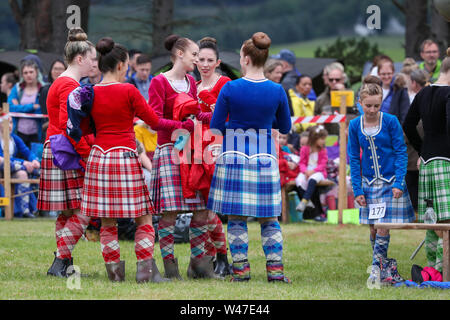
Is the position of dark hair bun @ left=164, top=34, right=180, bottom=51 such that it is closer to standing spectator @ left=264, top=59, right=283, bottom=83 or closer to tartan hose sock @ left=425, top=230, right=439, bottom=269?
tartan hose sock @ left=425, top=230, right=439, bottom=269

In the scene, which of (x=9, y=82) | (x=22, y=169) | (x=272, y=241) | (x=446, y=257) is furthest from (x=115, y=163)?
(x=9, y=82)

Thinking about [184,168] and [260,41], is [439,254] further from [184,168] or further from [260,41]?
[260,41]

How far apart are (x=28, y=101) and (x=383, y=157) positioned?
7313 millimetres

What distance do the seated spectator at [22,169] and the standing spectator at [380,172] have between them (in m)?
6.69

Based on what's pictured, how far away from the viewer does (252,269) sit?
316 inches

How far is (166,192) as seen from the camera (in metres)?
6.96

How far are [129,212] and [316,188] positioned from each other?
6.36m

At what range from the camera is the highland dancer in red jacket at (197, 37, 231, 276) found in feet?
23.5

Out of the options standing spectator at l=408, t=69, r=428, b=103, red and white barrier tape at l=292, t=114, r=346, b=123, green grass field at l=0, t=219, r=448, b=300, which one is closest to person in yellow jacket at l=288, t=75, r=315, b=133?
red and white barrier tape at l=292, t=114, r=346, b=123

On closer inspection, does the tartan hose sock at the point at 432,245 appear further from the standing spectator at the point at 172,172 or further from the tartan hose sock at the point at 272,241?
the standing spectator at the point at 172,172

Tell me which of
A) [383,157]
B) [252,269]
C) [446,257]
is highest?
[383,157]

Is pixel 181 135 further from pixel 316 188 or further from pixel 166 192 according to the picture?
pixel 316 188
